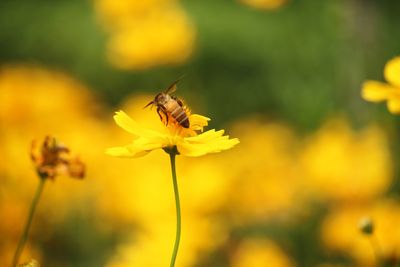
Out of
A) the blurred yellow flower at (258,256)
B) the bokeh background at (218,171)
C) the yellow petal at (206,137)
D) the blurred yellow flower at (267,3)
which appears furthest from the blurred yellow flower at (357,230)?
the yellow petal at (206,137)

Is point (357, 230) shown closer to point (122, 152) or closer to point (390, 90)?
point (390, 90)

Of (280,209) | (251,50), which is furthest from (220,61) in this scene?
(280,209)

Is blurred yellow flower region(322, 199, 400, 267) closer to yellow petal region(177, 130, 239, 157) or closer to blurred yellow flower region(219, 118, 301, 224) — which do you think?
blurred yellow flower region(219, 118, 301, 224)

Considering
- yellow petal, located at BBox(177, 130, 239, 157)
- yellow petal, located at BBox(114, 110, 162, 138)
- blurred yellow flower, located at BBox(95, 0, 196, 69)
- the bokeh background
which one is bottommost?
yellow petal, located at BBox(177, 130, 239, 157)

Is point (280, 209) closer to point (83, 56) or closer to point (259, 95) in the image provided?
point (259, 95)

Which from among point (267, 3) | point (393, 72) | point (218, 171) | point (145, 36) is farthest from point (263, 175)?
point (393, 72)

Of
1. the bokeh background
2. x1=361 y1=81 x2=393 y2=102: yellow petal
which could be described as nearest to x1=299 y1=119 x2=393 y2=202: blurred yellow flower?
the bokeh background

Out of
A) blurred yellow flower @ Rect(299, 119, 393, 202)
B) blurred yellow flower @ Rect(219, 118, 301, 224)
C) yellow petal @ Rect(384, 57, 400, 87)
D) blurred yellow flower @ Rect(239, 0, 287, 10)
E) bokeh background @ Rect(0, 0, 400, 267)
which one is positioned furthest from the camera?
blurred yellow flower @ Rect(239, 0, 287, 10)

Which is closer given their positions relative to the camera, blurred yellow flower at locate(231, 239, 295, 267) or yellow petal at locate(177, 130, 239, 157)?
yellow petal at locate(177, 130, 239, 157)
